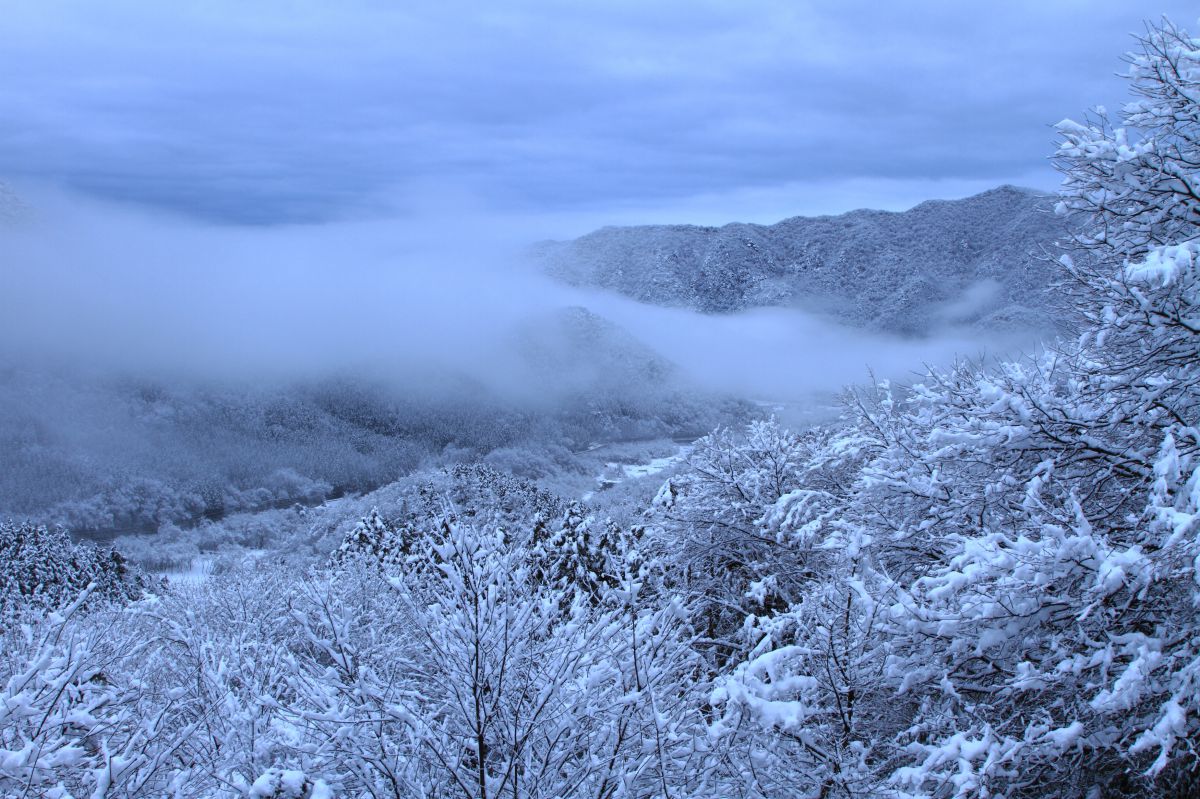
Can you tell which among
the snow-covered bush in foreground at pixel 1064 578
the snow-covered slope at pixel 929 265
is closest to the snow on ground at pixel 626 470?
the snow-covered slope at pixel 929 265

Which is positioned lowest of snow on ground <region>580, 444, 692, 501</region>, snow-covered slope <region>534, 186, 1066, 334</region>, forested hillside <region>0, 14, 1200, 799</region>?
snow on ground <region>580, 444, 692, 501</region>

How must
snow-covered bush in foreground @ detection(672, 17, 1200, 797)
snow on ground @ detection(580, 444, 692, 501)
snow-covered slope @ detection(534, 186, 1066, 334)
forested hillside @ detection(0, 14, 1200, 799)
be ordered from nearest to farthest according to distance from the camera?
snow-covered bush in foreground @ detection(672, 17, 1200, 797) → forested hillside @ detection(0, 14, 1200, 799) → snow on ground @ detection(580, 444, 692, 501) → snow-covered slope @ detection(534, 186, 1066, 334)

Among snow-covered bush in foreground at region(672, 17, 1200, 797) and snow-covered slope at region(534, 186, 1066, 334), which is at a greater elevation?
snow-covered slope at region(534, 186, 1066, 334)

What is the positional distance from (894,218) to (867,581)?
649ft

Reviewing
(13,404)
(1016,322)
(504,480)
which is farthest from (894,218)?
(13,404)

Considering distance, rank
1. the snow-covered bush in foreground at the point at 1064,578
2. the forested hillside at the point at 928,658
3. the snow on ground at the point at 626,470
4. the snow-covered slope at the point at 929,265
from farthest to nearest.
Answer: the snow-covered slope at the point at 929,265, the snow on ground at the point at 626,470, the forested hillside at the point at 928,658, the snow-covered bush in foreground at the point at 1064,578

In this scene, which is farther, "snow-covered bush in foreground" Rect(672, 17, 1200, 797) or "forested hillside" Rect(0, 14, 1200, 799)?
"forested hillside" Rect(0, 14, 1200, 799)

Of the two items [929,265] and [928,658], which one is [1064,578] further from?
[929,265]

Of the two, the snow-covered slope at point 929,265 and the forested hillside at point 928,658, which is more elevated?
the snow-covered slope at point 929,265

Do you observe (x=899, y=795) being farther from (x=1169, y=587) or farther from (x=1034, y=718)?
(x=1169, y=587)

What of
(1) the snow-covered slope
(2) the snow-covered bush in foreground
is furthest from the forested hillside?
(1) the snow-covered slope

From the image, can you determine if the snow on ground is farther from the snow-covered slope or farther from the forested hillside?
the forested hillside

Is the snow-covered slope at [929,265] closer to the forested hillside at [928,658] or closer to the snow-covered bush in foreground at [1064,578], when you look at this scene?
the snow-covered bush in foreground at [1064,578]

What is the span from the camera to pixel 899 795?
4.74 meters
